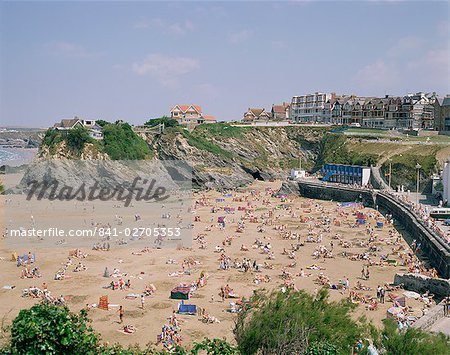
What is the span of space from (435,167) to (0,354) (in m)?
47.9

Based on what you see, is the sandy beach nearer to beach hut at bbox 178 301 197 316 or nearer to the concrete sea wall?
beach hut at bbox 178 301 197 316

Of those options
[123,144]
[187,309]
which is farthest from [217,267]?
[123,144]

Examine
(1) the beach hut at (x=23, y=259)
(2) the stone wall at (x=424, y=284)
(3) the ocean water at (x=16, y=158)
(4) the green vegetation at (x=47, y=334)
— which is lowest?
(1) the beach hut at (x=23, y=259)

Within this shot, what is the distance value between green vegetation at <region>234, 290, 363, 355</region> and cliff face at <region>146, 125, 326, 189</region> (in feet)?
149

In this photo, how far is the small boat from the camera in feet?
114

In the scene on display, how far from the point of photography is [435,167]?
4881cm

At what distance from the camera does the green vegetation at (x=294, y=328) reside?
36.8ft

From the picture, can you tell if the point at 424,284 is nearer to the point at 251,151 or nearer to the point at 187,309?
the point at 187,309

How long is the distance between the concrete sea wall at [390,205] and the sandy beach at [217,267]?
1277 mm

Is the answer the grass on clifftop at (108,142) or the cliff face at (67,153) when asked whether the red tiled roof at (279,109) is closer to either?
the grass on clifftop at (108,142)

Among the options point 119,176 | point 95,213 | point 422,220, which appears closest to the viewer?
point 422,220

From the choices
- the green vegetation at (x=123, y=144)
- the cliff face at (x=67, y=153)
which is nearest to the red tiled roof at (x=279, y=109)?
the green vegetation at (x=123, y=144)

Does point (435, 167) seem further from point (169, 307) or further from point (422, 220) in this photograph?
point (169, 307)

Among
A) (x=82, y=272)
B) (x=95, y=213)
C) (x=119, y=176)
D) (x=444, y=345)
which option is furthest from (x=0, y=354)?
(x=119, y=176)
